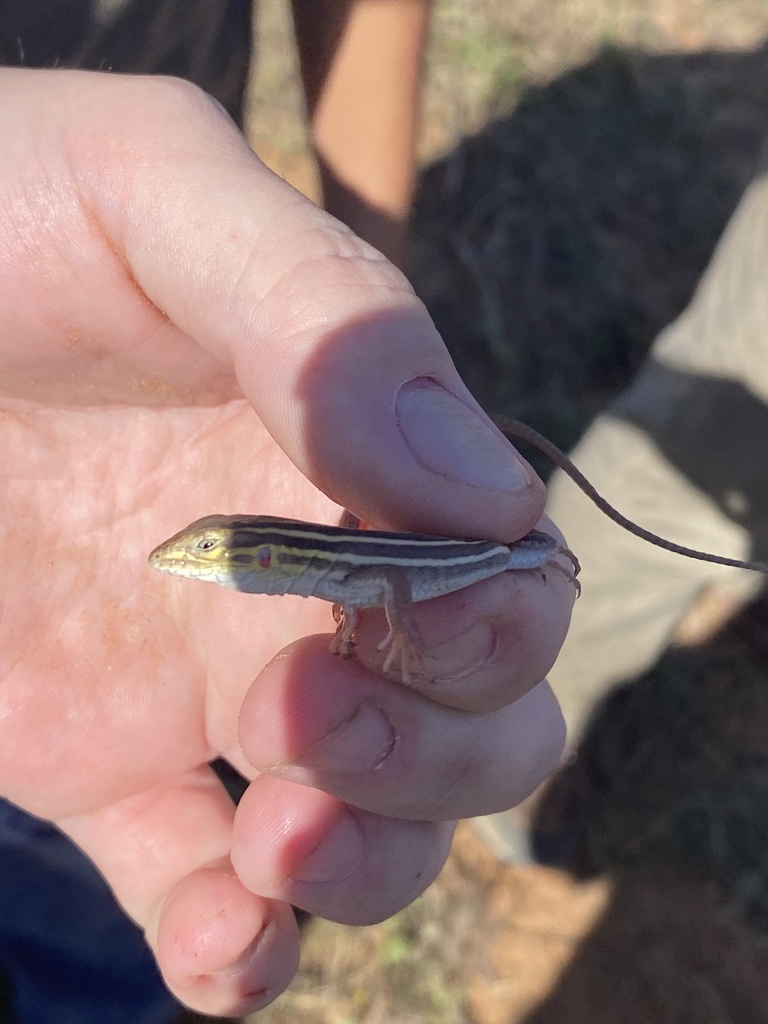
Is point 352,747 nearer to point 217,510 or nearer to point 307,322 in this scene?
point 217,510

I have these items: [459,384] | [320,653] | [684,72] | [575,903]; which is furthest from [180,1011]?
[684,72]

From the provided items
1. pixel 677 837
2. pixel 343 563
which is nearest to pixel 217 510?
pixel 343 563

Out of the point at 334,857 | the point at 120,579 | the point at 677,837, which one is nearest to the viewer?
the point at 334,857

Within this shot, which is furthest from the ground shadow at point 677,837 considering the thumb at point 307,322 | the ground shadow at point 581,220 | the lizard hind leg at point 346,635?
the thumb at point 307,322

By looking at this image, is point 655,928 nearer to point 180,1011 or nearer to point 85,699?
point 180,1011

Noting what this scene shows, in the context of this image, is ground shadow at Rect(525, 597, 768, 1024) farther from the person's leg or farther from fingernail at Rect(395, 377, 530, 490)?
fingernail at Rect(395, 377, 530, 490)

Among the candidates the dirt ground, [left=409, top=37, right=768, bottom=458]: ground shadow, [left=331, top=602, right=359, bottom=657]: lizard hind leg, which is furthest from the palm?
[left=409, top=37, right=768, bottom=458]: ground shadow
